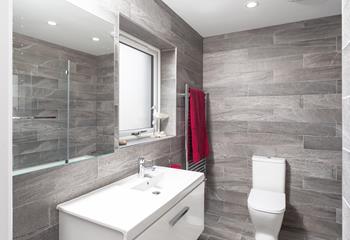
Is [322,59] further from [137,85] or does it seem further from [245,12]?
[137,85]

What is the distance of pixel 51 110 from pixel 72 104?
0.13 metres

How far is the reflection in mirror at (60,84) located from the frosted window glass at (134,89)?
21.4 inches

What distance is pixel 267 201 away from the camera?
2107 millimetres

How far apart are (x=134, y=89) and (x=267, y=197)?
1.77 m

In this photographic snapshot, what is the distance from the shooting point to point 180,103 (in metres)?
2.43

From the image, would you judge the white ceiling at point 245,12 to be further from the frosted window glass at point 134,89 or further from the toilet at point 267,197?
the toilet at point 267,197

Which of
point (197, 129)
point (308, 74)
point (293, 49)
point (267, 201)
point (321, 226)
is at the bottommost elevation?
point (321, 226)

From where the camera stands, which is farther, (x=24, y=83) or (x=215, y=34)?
(x=215, y=34)

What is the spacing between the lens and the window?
2.00m

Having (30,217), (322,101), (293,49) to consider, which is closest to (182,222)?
(30,217)

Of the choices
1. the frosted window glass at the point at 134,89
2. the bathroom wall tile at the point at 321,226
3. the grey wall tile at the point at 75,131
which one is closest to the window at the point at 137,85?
the frosted window glass at the point at 134,89

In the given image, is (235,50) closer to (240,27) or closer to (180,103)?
(240,27)

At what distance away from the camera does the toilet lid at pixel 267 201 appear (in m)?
1.96

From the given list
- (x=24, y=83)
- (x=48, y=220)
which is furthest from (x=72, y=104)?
(x=48, y=220)
